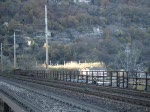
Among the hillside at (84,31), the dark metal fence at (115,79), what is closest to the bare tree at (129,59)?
the hillside at (84,31)

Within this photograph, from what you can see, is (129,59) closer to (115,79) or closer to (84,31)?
(84,31)

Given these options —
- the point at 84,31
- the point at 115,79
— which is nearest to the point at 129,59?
the point at 84,31

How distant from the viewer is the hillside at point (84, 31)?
4094 inches

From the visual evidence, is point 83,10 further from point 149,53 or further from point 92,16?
point 149,53

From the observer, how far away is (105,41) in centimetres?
11162

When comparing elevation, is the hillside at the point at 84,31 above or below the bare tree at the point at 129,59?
above

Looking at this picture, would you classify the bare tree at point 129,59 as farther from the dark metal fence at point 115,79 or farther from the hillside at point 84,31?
the dark metal fence at point 115,79

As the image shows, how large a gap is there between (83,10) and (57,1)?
14969 millimetres

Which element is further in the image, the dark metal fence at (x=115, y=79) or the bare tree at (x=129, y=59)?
the bare tree at (x=129, y=59)

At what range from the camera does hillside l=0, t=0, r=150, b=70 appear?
104 meters

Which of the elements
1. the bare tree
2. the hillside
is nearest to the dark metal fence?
the bare tree

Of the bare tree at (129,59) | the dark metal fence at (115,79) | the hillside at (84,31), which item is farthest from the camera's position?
the hillside at (84,31)

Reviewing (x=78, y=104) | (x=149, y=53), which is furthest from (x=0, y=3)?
(x=78, y=104)

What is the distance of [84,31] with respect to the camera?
13100 cm
